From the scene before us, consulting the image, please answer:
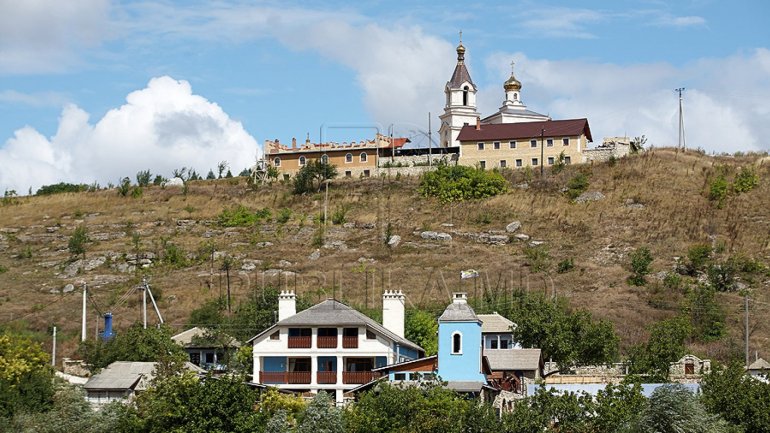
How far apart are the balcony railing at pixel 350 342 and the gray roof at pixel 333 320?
74cm

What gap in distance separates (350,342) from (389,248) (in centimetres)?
4110

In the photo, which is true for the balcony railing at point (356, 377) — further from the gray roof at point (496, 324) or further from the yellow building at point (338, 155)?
the yellow building at point (338, 155)

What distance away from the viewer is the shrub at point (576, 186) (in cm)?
11582

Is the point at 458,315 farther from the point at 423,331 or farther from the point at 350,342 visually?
the point at 423,331

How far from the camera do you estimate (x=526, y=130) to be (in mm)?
125438

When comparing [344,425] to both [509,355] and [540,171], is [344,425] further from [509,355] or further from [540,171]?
[540,171]

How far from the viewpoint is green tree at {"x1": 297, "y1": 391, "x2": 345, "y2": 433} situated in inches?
2151

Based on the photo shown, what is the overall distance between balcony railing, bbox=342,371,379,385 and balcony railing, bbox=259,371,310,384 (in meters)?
1.86

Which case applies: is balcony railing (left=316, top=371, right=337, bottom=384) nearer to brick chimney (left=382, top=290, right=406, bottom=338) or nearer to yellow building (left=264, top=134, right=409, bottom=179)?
brick chimney (left=382, top=290, right=406, bottom=338)

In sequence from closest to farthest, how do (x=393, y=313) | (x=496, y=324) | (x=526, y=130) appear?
1. (x=393, y=313)
2. (x=496, y=324)
3. (x=526, y=130)

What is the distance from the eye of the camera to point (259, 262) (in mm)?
A: 105750

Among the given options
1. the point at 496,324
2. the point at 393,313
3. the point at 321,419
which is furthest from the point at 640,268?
the point at 321,419

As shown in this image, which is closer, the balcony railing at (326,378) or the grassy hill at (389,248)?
the balcony railing at (326,378)

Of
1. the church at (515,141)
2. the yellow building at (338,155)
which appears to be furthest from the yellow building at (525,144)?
the yellow building at (338,155)
